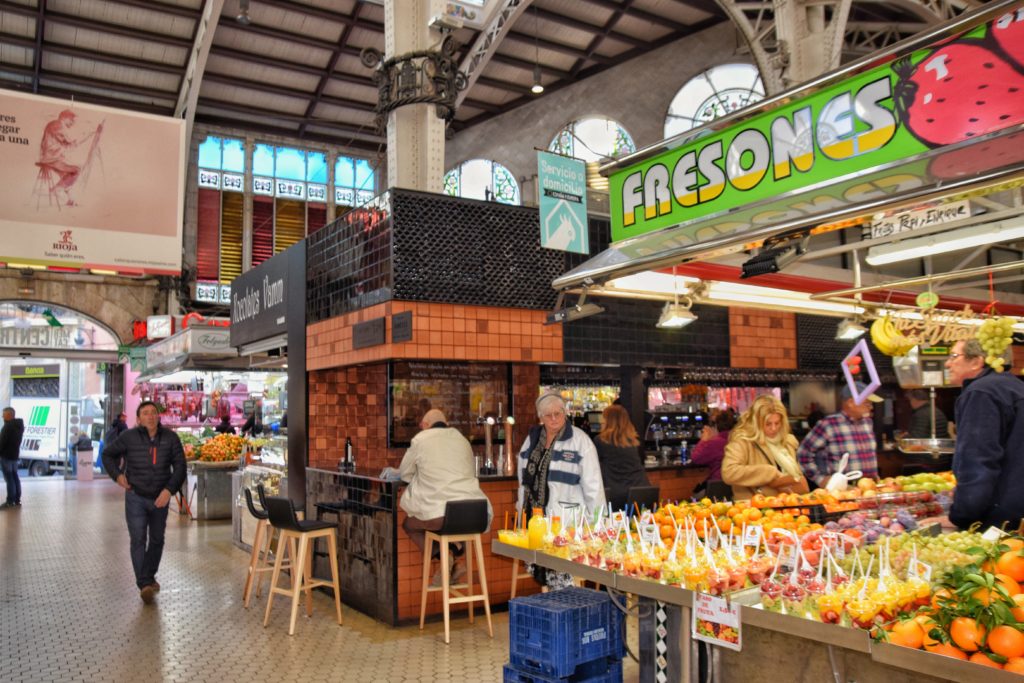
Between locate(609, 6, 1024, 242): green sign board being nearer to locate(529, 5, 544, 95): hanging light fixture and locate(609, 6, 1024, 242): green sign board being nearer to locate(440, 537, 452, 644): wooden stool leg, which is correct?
locate(440, 537, 452, 644): wooden stool leg

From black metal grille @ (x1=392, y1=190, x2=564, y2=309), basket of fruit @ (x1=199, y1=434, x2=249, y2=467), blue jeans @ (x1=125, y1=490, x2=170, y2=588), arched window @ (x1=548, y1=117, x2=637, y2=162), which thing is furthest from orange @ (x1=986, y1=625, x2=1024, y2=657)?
arched window @ (x1=548, y1=117, x2=637, y2=162)

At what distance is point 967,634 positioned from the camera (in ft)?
7.74

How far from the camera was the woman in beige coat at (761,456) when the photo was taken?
5.33 meters

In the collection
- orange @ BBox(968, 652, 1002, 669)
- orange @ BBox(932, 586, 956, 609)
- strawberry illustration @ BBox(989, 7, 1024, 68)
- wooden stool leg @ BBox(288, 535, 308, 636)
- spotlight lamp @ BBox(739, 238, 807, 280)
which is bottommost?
wooden stool leg @ BBox(288, 535, 308, 636)

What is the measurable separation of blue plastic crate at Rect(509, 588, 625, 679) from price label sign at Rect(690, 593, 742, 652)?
649 millimetres

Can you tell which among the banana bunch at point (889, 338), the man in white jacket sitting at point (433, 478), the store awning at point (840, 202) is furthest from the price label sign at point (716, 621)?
the banana bunch at point (889, 338)

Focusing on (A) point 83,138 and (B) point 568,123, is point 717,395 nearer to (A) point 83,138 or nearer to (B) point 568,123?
(A) point 83,138

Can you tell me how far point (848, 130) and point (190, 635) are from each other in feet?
17.5

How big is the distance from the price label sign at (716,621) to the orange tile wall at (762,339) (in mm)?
6243

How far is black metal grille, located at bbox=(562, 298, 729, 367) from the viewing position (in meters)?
7.77

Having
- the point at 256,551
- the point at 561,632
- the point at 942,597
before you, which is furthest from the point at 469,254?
the point at 942,597

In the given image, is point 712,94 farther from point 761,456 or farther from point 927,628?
point 927,628

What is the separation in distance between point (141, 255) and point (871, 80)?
19.9 feet

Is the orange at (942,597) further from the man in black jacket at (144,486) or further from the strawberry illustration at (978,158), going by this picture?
the man in black jacket at (144,486)
